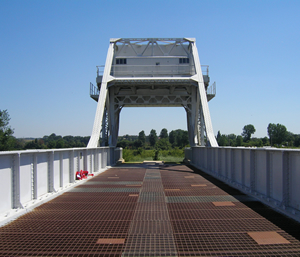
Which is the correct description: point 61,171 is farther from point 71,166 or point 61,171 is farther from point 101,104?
point 101,104

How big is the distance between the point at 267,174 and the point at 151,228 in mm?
4037

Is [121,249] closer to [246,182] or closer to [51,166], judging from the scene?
[51,166]

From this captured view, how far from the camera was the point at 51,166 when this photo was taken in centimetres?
897

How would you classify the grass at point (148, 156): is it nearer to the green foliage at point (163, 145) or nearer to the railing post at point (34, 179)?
the railing post at point (34, 179)

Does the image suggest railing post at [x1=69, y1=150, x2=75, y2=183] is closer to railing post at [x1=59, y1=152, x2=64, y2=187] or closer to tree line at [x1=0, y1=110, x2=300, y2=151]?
railing post at [x1=59, y1=152, x2=64, y2=187]

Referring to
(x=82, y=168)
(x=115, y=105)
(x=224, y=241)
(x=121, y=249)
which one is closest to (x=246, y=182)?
(x=224, y=241)

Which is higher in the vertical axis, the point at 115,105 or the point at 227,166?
the point at 115,105

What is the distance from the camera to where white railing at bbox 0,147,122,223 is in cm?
632

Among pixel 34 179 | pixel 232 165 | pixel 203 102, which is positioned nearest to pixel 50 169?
pixel 34 179

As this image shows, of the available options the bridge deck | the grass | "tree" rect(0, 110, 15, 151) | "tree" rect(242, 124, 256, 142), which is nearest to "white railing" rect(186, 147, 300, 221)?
the bridge deck

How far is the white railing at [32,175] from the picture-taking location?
20.7 feet

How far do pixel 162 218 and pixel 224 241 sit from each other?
1.82 m

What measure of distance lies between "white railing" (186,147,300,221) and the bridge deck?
0.46 m

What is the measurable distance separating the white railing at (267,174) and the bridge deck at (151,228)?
46 cm
